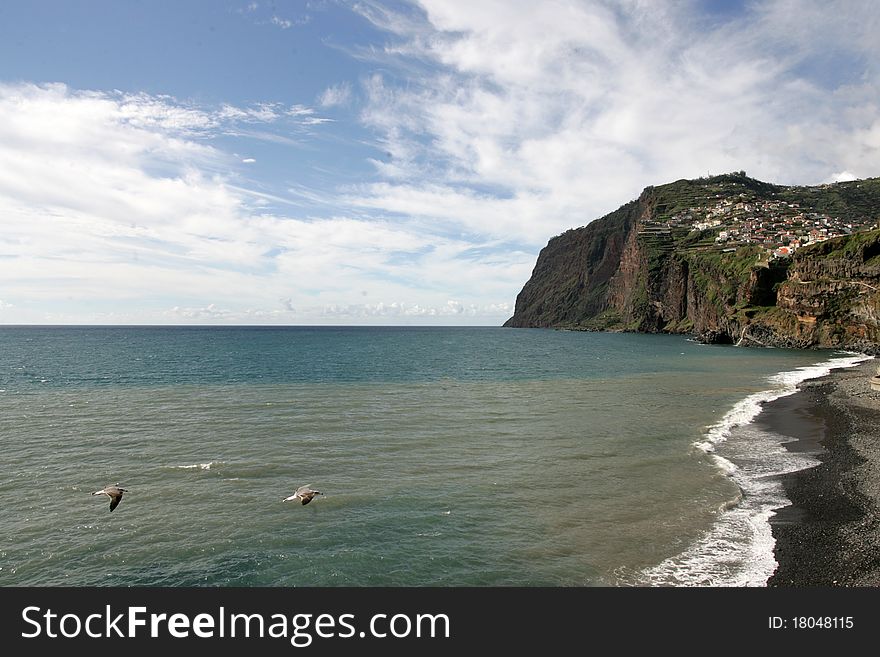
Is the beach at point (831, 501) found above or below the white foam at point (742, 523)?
above

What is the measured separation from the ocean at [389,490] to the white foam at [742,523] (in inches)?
3.0

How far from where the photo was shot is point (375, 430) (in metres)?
26.9

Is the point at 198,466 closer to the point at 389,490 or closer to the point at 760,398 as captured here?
the point at 389,490

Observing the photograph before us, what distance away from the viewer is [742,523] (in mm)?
14594

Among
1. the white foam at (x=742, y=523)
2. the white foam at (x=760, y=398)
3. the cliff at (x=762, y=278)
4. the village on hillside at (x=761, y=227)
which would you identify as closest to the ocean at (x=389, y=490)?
the white foam at (x=742, y=523)

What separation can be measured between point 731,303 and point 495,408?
115 metres

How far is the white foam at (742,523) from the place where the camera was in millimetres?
11594

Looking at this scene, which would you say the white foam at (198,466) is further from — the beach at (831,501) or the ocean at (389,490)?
the beach at (831,501)

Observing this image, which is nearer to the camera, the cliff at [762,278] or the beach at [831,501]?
the beach at [831,501]

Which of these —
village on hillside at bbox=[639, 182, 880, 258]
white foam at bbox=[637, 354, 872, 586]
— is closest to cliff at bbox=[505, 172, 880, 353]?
village on hillside at bbox=[639, 182, 880, 258]

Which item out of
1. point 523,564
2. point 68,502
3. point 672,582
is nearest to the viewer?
point 672,582
